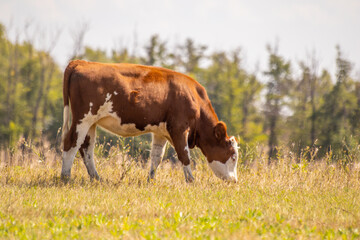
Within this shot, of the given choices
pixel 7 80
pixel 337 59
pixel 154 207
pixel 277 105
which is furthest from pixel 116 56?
pixel 154 207

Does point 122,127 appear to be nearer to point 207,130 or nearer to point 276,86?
point 207,130

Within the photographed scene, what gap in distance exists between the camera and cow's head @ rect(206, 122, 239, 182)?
809cm

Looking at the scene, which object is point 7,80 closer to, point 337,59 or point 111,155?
point 337,59

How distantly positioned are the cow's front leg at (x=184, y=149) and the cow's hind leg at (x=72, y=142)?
1.67 m

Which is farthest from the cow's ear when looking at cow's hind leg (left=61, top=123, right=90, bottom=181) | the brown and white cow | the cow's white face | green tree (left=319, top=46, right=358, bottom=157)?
green tree (left=319, top=46, right=358, bottom=157)

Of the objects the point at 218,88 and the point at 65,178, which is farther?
the point at 218,88

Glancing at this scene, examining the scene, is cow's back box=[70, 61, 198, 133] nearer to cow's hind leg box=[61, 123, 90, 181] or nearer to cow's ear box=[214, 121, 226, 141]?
cow's hind leg box=[61, 123, 90, 181]

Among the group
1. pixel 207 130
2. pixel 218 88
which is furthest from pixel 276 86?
pixel 207 130

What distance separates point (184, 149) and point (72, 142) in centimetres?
207

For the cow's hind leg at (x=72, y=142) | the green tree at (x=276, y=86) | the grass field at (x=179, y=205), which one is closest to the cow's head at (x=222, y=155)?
the grass field at (x=179, y=205)

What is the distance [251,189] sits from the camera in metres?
7.05

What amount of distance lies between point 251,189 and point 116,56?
33506 millimetres

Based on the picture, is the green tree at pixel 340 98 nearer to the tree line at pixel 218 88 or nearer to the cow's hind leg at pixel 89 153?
the tree line at pixel 218 88

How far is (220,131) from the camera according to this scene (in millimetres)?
8117
